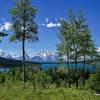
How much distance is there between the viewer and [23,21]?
46.8 meters

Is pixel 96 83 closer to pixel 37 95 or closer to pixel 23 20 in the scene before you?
pixel 23 20

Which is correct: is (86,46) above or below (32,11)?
below

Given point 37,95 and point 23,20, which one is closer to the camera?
point 37,95

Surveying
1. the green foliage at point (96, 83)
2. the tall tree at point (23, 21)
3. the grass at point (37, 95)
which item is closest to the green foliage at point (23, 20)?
the tall tree at point (23, 21)

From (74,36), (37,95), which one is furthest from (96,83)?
(37,95)

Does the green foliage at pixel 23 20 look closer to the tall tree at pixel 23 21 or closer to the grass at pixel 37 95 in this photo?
the tall tree at pixel 23 21

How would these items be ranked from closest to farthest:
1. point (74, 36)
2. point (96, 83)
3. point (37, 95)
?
point (37, 95) → point (96, 83) → point (74, 36)

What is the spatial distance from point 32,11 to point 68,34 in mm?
8370

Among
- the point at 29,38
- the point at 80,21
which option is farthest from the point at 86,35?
the point at 29,38

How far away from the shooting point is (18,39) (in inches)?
1868

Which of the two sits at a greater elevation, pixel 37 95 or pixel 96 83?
pixel 37 95

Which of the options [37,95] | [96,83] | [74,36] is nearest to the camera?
[37,95]

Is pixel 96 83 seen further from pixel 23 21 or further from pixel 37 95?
pixel 37 95

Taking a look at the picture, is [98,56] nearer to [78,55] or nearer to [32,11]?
[78,55]
